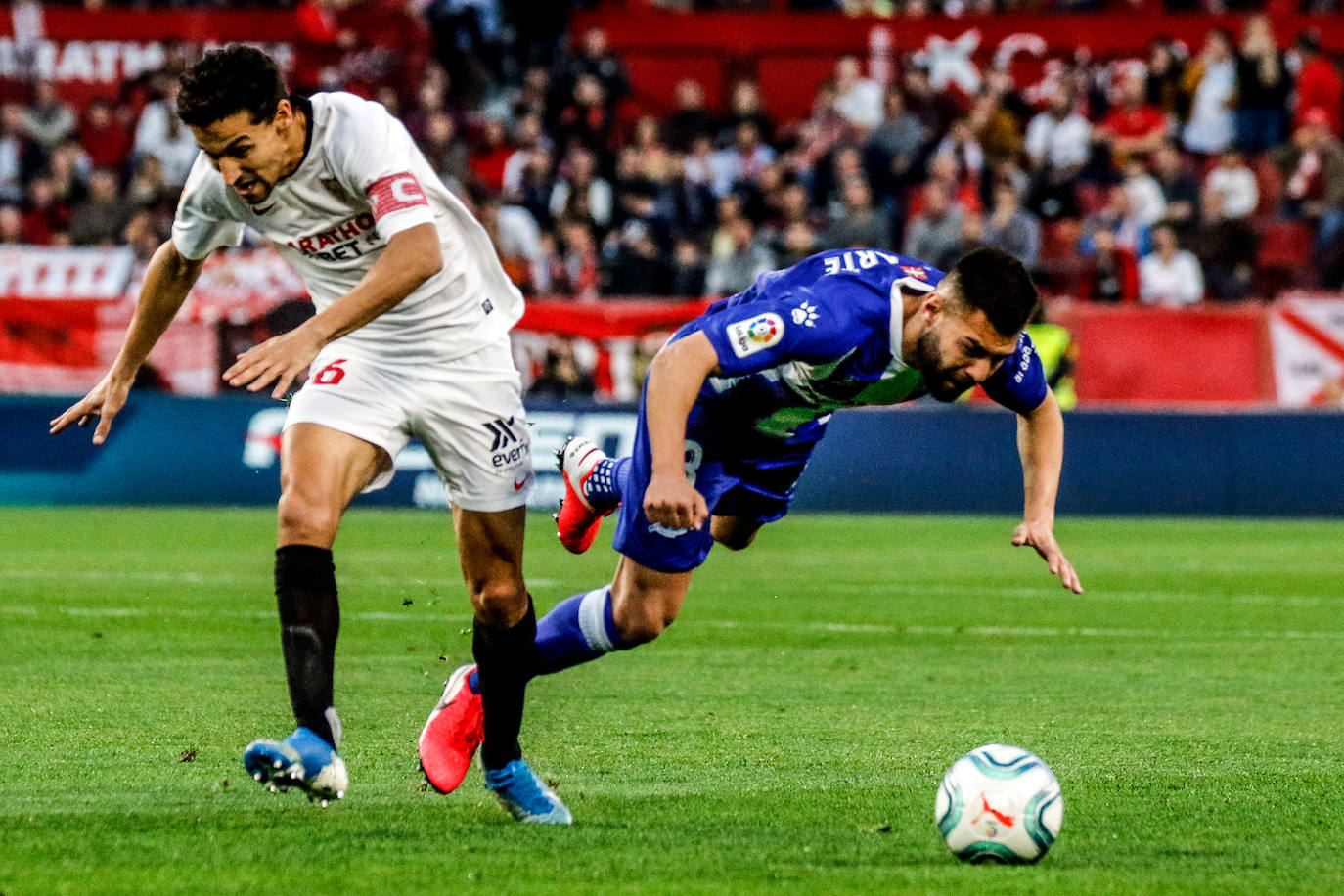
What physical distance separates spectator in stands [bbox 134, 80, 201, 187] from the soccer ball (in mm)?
17344

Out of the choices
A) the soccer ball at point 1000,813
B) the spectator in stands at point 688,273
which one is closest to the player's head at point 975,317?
the soccer ball at point 1000,813

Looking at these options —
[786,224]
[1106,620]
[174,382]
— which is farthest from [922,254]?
[1106,620]

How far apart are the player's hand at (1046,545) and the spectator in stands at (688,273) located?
13.3 metres

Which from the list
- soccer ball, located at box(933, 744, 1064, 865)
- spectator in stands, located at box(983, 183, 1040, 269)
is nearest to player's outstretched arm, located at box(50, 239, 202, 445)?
soccer ball, located at box(933, 744, 1064, 865)

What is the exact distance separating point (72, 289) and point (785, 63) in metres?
7.95

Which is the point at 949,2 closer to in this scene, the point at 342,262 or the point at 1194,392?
the point at 1194,392

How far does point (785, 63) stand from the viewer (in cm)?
2258

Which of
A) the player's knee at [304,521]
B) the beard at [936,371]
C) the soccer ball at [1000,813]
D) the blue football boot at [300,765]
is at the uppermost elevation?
the beard at [936,371]

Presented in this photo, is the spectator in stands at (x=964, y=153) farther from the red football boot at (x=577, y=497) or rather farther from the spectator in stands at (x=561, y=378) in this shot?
the red football boot at (x=577, y=497)

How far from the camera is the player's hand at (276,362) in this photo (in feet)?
15.3

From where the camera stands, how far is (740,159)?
20.8 meters

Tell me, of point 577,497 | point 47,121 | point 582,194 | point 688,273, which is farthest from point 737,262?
point 577,497

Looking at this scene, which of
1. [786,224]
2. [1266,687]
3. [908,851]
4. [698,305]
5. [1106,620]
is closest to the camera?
[908,851]

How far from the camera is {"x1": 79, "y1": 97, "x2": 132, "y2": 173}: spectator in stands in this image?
21.7 meters
